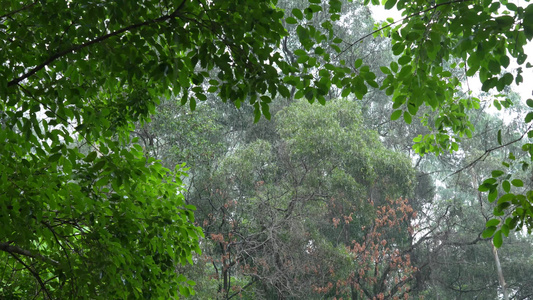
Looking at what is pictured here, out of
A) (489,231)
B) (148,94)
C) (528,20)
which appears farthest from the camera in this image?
(148,94)

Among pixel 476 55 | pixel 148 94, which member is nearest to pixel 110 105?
pixel 148 94

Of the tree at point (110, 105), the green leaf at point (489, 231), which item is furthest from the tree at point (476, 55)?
the tree at point (110, 105)

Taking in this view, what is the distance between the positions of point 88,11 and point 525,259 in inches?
670

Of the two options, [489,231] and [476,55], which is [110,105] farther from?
[489,231]

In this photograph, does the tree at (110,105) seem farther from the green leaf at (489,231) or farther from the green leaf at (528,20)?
the green leaf at (489,231)

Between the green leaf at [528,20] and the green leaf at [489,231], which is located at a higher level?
the green leaf at [528,20]

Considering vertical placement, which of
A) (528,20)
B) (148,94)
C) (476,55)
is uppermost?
(148,94)

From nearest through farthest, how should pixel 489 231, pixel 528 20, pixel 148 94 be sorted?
pixel 528 20 → pixel 489 231 → pixel 148 94

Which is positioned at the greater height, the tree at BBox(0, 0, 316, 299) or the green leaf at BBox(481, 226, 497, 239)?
the tree at BBox(0, 0, 316, 299)

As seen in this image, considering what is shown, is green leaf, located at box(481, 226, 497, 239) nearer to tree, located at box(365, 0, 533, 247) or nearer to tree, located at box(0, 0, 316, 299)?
tree, located at box(365, 0, 533, 247)

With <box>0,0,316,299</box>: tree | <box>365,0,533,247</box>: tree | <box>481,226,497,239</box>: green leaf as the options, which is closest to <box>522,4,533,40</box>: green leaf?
<box>365,0,533,247</box>: tree

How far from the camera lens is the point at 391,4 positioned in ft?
8.89

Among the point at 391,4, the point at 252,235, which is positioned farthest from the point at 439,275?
the point at 391,4

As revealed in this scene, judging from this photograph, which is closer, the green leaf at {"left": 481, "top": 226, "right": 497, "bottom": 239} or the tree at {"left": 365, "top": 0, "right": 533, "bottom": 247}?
the tree at {"left": 365, "top": 0, "right": 533, "bottom": 247}
